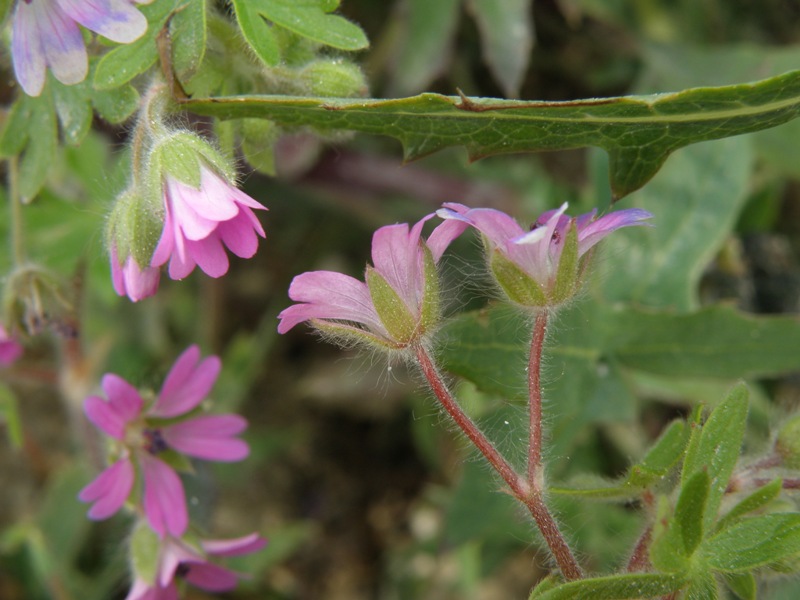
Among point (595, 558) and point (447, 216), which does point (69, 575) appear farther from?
point (447, 216)

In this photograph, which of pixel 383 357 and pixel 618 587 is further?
pixel 383 357

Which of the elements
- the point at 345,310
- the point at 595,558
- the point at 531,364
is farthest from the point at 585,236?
the point at 595,558

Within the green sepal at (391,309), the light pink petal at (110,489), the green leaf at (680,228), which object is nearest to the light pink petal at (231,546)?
the light pink petal at (110,489)

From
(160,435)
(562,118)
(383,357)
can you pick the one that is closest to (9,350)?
(160,435)

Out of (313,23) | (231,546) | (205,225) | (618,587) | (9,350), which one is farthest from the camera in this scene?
(9,350)

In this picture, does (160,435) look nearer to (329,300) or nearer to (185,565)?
(185,565)

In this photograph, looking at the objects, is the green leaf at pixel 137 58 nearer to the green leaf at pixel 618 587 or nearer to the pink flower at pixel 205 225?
the pink flower at pixel 205 225
